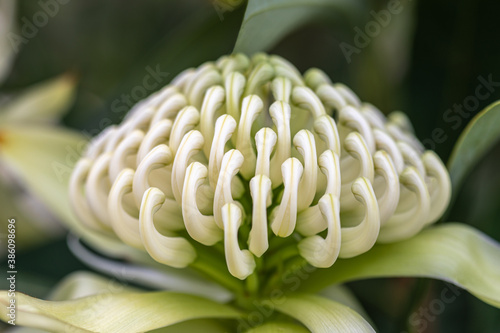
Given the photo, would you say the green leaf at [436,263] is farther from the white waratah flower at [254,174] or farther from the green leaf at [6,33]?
the green leaf at [6,33]

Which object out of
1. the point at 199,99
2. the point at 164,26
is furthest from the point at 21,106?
the point at 199,99

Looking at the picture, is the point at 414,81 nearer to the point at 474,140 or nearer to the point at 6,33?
the point at 474,140

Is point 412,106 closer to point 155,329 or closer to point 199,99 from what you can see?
point 199,99

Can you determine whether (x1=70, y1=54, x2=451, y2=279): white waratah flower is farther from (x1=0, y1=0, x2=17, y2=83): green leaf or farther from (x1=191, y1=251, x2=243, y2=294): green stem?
(x1=0, y1=0, x2=17, y2=83): green leaf

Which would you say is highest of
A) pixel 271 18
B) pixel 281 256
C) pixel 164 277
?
pixel 271 18

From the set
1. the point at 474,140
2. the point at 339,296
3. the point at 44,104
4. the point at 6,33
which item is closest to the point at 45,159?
the point at 44,104

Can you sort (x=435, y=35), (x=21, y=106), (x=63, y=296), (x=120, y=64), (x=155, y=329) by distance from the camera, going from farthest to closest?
(x=120, y=64), (x=21, y=106), (x=435, y=35), (x=63, y=296), (x=155, y=329)
